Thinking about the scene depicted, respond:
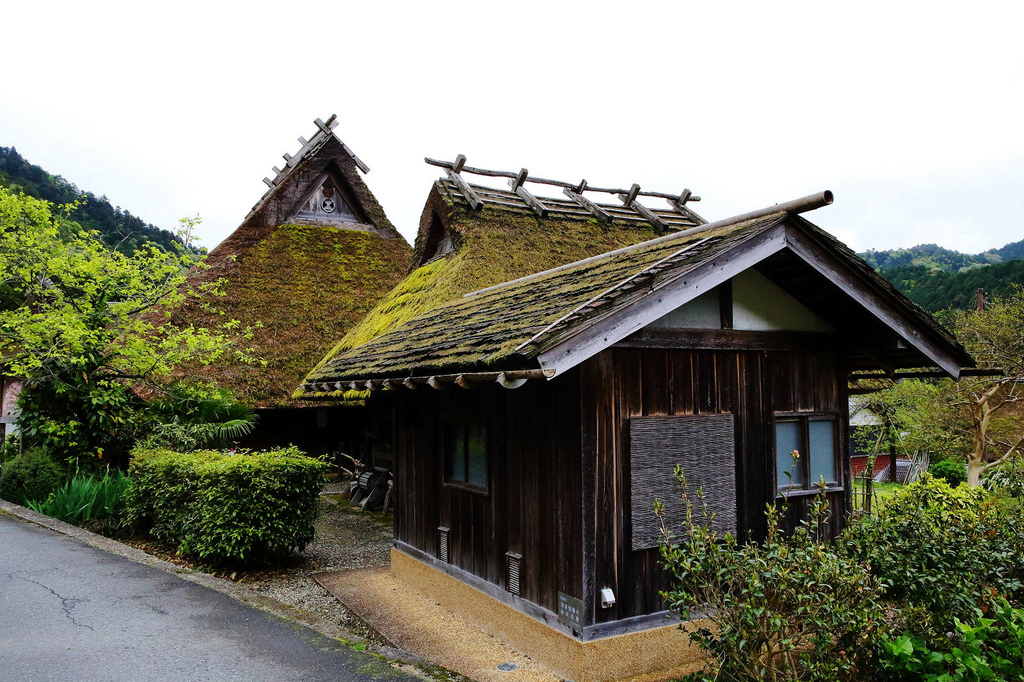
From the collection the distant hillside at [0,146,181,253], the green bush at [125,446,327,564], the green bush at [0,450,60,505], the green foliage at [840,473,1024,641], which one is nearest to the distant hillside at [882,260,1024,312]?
the green foliage at [840,473,1024,641]

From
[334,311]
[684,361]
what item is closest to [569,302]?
[684,361]

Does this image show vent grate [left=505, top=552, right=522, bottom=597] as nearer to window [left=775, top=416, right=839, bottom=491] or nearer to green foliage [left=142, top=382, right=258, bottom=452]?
window [left=775, top=416, right=839, bottom=491]

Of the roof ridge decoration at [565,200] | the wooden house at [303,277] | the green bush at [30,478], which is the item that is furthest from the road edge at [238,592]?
the roof ridge decoration at [565,200]

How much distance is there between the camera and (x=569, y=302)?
18.3 feet

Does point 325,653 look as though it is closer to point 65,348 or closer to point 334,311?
point 65,348

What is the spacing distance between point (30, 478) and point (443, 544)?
27.8 feet

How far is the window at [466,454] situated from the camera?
670 centimetres

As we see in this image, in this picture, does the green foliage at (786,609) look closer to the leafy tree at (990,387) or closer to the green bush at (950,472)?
the leafy tree at (990,387)

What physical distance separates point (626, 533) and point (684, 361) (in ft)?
4.97

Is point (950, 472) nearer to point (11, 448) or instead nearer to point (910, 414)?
point (910, 414)

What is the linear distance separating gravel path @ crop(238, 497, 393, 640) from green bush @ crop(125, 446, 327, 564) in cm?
35

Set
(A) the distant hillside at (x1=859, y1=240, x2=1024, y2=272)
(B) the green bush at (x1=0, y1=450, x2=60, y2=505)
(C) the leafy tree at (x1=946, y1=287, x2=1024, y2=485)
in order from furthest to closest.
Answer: (A) the distant hillside at (x1=859, y1=240, x2=1024, y2=272), (C) the leafy tree at (x1=946, y1=287, x2=1024, y2=485), (B) the green bush at (x1=0, y1=450, x2=60, y2=505)

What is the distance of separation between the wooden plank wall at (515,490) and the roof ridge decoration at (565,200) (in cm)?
701

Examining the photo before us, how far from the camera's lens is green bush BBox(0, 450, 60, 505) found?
37.8ft
